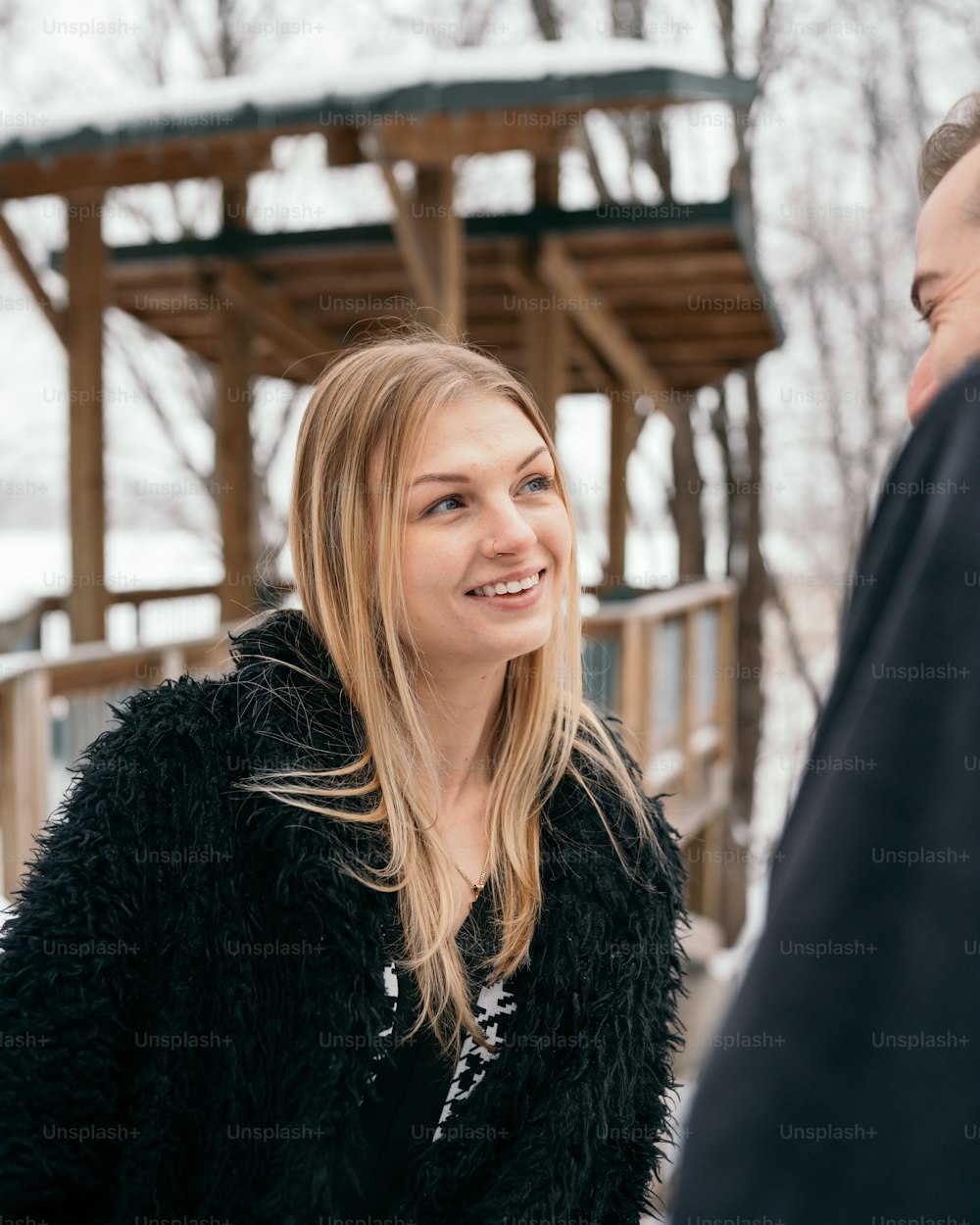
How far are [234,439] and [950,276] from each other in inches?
308

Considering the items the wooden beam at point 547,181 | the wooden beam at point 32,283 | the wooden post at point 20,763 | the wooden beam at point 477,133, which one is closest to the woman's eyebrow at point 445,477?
the wooden post at point 20,763

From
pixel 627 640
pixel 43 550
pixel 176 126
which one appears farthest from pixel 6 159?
pixel 43 550

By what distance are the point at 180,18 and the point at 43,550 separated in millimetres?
12006

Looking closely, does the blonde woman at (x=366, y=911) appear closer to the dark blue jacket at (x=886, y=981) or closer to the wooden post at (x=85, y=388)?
the dark blue jacket at (x=886, y=981)

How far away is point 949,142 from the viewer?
1.22m

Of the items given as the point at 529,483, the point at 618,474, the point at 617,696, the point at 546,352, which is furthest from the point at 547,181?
the point at 529,483

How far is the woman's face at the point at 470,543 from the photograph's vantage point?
1633 millimetres

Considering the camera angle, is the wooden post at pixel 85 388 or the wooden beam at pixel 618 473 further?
the wooden beam at pixel 618 473

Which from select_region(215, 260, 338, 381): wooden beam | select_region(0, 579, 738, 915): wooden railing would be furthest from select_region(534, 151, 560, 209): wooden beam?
select_region(0, 579, 738, 915): wooden railing

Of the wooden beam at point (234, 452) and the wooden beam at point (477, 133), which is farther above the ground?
the wooden beam at point (477, 133)

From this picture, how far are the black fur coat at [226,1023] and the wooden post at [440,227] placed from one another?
450 centimetres

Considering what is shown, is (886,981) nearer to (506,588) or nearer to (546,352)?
(506,588)

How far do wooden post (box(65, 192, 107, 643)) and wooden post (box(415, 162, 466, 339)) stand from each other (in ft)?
5.91

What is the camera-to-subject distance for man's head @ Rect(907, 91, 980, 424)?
0.96m
